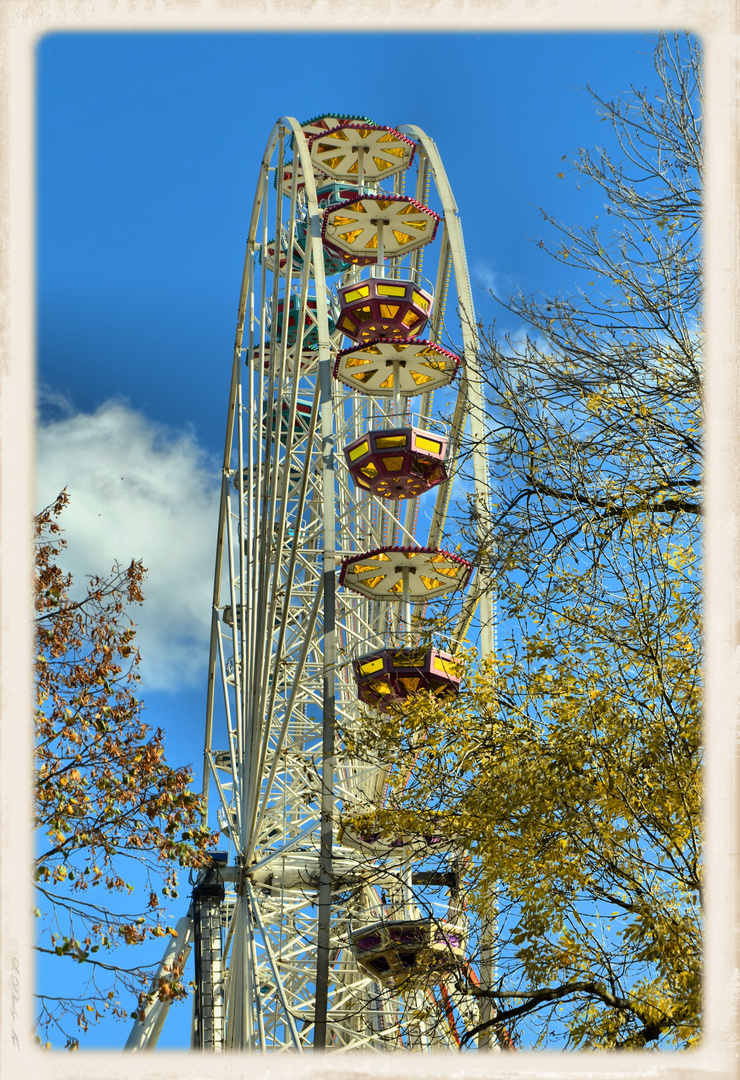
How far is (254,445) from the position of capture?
25375 millimetres

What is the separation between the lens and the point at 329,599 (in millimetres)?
19484

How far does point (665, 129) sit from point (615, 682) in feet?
13.4

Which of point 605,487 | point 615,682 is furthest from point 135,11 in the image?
point 615,682

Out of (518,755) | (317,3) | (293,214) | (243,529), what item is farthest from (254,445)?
(317,3)

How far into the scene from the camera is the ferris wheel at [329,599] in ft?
65.1

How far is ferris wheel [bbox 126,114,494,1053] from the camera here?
1983 cm

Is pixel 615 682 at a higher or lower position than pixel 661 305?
lower

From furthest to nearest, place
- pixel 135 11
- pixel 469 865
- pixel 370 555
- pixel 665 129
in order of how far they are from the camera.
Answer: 1. pixel 370 555
2. pixel 469 865
3. pixel 665 129
4. pixel 135 11

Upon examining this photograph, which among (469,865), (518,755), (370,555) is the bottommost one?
(469,865)

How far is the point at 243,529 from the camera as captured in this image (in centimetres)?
2431

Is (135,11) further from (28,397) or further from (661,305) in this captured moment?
(661,305)

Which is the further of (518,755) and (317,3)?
(518,755)

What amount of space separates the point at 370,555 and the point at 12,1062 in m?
16.2

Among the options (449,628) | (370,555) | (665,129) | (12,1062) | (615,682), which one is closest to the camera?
(12,1062)
